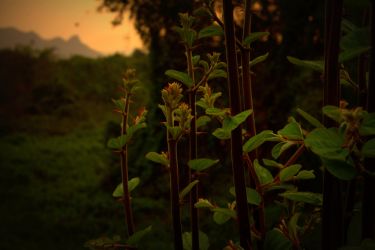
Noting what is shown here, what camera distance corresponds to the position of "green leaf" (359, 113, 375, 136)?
0.32m

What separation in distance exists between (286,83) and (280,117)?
303 mm

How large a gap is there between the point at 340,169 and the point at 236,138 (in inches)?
4.7

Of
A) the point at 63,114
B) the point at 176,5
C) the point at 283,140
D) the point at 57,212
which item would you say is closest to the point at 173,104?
the point at 283,140

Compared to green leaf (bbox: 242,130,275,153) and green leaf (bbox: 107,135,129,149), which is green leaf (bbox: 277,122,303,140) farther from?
green leaf (bbox: 107,135,129,149)

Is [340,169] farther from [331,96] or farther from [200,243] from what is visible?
[200,243]

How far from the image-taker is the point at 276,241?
0.44 meters

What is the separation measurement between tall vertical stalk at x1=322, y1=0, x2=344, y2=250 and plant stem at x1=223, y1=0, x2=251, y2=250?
9 cm

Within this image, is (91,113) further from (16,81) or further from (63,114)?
(16,81)

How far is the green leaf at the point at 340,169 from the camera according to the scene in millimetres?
323

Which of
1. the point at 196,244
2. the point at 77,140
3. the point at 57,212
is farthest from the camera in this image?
the point at 77,140

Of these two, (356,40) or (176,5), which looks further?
(176,5)

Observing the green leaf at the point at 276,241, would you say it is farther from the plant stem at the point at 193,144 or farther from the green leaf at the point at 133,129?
the green leaf at the point at 133,129

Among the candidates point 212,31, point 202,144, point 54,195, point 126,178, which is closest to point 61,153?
point 54,195

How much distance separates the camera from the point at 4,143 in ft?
27.4
